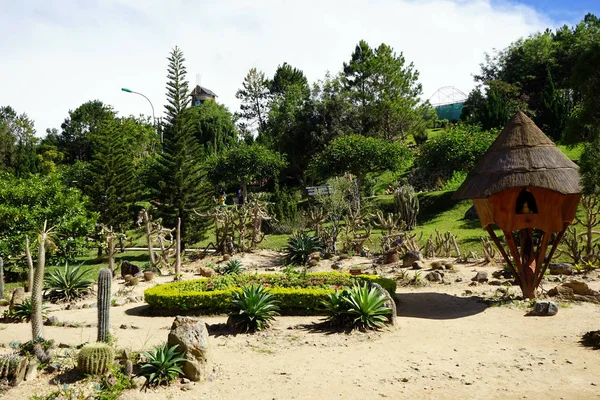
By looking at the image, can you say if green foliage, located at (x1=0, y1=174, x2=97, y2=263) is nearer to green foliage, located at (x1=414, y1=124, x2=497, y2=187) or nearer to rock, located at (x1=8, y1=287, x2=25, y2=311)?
rock, located at (x1=8, y1=287, x2=25, y2=311)

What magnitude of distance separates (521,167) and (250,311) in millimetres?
5853

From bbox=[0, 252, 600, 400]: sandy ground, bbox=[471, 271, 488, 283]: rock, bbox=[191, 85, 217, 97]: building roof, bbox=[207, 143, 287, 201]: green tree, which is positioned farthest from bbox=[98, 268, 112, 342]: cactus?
bbox=[191, 85, 217, 97]: building roof

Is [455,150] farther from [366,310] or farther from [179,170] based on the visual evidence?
[366,310]

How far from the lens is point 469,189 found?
10938 millimetres

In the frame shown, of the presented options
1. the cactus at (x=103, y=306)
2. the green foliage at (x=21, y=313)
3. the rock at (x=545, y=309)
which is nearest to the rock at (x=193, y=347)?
the cactus at (x=103, y=306)

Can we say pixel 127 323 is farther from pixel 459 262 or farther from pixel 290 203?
pixel 290 203

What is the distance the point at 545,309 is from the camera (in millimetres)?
9938

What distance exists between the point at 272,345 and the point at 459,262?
8618 millimetres

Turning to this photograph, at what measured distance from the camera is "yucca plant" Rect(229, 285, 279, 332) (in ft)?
Result: 30.6

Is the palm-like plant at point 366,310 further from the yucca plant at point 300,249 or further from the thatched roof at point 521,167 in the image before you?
the yucca plant at point 300,249

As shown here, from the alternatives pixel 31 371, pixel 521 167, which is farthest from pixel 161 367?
pixel 521 167

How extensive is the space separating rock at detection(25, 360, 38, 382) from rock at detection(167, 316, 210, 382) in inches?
72.1

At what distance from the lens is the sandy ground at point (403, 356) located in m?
6.73

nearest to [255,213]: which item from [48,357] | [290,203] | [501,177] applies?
[290,203]
